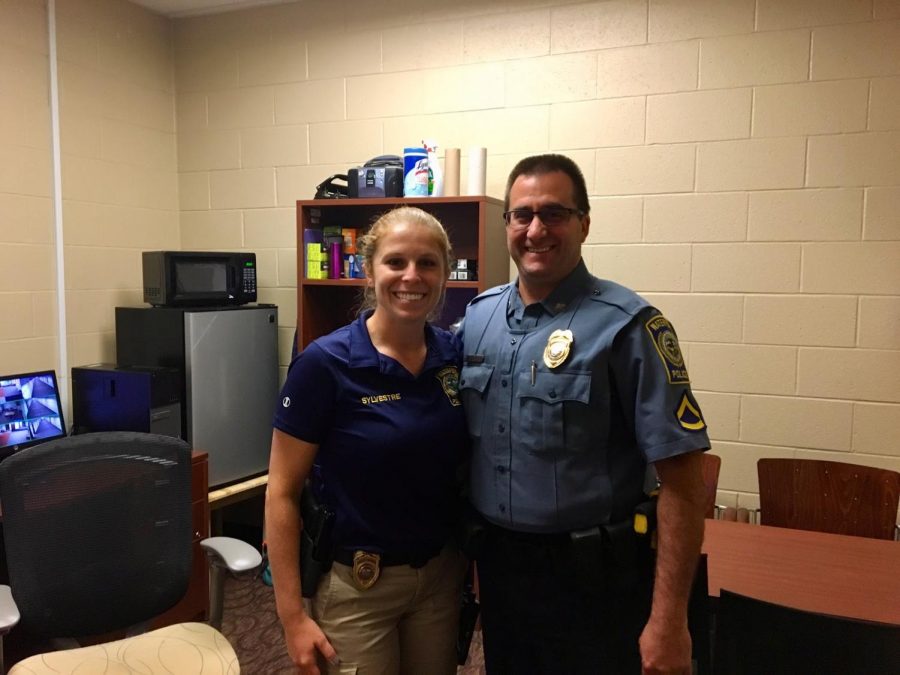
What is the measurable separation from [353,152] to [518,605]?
2.46 meters

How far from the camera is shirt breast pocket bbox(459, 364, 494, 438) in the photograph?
160 cm

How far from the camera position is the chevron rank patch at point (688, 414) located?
1.43 m

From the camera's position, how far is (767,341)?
9.19 ft

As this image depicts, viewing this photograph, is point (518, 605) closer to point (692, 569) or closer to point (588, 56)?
point (692, 569)

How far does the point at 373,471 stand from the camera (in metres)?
1.50

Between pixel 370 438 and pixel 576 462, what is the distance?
17.1 inches

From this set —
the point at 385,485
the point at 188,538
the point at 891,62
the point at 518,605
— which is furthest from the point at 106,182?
the point at 891,62

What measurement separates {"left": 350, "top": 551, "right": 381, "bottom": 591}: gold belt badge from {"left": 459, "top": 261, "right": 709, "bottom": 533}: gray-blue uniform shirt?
0.87 ft

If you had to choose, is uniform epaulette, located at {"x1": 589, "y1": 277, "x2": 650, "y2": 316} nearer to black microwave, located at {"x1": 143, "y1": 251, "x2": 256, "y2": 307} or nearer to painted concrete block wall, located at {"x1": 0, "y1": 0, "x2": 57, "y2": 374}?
black microwave, located at {"x1": 143, "y1": 251, "x2": 256, "y2": 307}

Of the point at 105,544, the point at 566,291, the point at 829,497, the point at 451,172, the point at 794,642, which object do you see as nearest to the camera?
the point at 794,642

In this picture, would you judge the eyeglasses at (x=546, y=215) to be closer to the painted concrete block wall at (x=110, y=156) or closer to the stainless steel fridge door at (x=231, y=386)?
the stainless steel fridge door at (x=231, y=386)

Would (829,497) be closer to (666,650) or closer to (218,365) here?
(666,650)

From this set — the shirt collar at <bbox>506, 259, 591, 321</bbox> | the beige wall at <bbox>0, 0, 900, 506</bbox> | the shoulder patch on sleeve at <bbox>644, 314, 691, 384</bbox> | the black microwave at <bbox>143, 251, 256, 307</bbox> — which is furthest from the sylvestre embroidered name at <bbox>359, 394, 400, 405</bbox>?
the black microwave at <bbox>143, 251, 256, 307</bbox>

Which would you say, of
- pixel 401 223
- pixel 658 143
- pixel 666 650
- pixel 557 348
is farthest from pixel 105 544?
pixel 658 143
